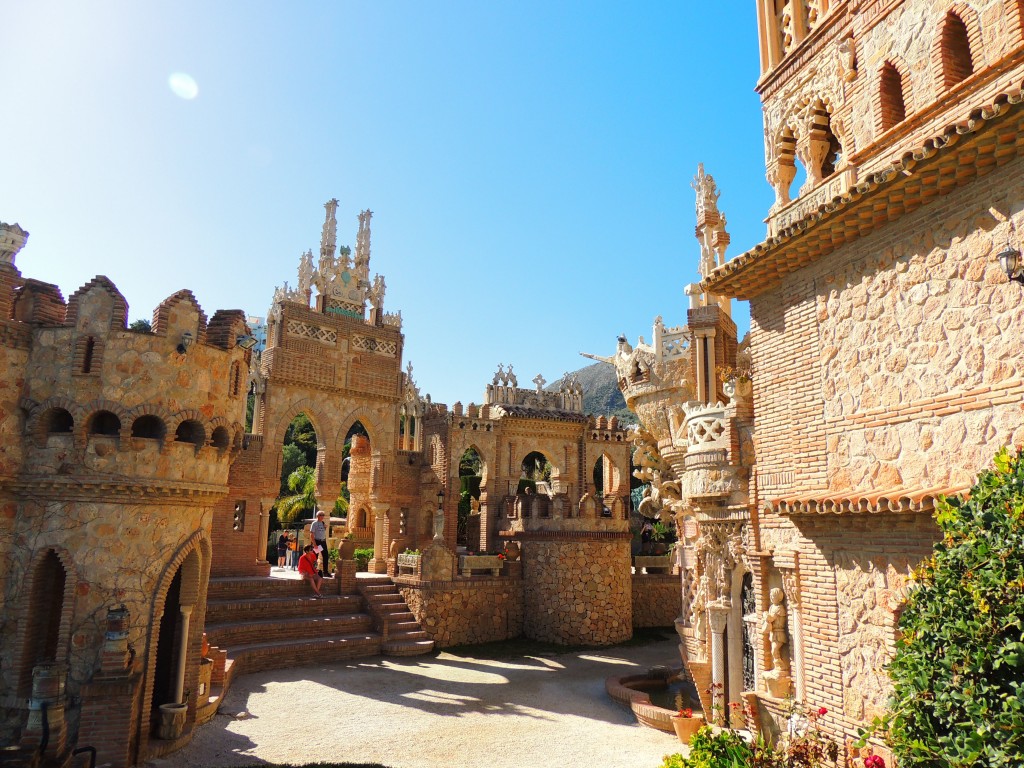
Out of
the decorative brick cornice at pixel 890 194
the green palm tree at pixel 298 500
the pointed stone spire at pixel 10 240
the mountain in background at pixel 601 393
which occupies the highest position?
the mountain in background at pixel 601 393

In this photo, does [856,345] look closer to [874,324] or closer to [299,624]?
[874,324]

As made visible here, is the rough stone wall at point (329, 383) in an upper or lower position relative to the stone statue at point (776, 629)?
upper

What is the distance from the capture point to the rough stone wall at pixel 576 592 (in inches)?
822

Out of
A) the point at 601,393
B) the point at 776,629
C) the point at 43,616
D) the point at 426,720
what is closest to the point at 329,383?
the point at 426,720

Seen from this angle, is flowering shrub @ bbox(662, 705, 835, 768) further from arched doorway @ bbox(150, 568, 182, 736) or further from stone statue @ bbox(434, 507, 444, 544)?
stone statue @ bbox(434, 507, 444, 544)

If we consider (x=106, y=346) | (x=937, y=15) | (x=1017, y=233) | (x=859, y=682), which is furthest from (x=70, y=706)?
(x=937, y=15)

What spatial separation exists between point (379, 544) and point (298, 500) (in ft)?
34.8

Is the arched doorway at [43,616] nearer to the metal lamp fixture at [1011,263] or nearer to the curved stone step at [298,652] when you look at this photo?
the curved stone step at [298,652]

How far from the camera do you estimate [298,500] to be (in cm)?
3306

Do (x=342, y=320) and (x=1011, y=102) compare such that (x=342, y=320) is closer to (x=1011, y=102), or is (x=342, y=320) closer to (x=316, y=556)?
(x=316, y=556)

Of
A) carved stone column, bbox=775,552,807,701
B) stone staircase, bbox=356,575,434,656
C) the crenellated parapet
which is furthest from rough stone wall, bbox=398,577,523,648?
carved stone column, bbox=775,552,807,701

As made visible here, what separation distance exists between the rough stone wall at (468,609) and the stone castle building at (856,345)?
9.14 meters

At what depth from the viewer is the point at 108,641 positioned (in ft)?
32.2

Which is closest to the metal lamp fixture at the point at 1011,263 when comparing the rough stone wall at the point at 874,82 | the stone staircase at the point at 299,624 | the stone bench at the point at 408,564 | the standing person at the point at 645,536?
the rough stone wall at the point at 874,82
